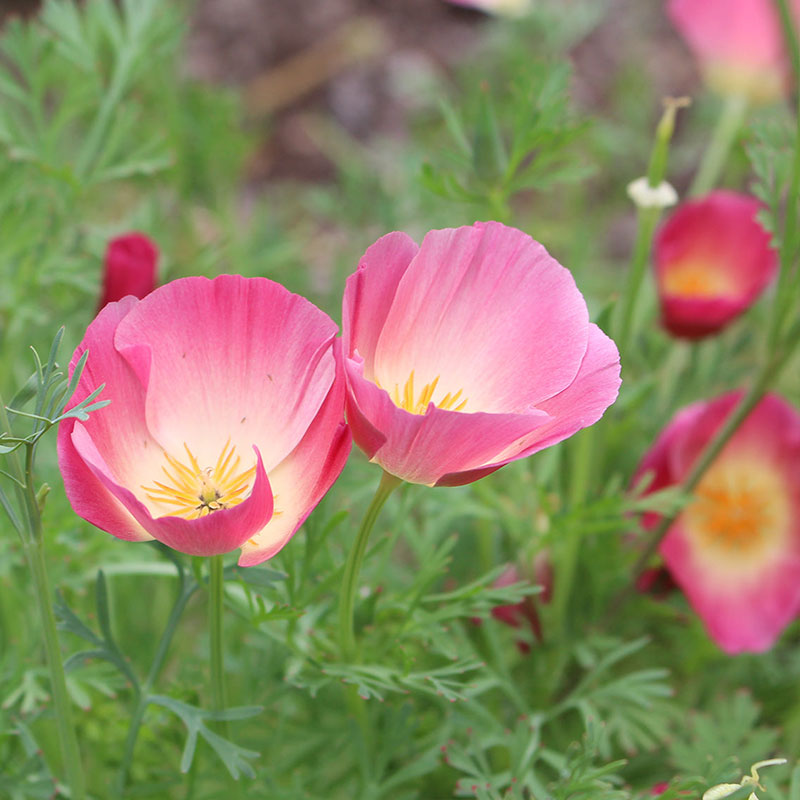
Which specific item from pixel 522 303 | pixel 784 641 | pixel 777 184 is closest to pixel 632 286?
pixel 777 184

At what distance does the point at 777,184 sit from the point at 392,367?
12.4 inches

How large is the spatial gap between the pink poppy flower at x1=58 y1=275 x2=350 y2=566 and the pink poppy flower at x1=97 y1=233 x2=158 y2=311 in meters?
0.25

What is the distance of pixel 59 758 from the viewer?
0.74m

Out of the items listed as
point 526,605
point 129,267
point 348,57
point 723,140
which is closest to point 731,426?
point 526,605

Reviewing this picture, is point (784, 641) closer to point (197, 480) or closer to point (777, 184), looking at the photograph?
point (777, 184)

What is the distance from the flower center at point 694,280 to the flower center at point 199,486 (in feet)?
1.56

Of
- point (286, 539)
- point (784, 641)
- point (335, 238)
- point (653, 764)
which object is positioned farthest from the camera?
point (335, 238)

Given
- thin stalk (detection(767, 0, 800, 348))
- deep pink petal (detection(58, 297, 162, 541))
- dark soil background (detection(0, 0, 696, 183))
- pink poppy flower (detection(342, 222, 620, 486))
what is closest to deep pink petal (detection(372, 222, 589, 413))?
pink poppy flower (detection(342, 222, 620, 486))

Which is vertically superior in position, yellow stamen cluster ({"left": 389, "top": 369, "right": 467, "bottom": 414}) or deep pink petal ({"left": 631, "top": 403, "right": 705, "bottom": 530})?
yellow stamen cluster ({"left": 389, "top": 369, "right": 467, "bottom": 414})

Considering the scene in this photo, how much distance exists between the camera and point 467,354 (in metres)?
0.49

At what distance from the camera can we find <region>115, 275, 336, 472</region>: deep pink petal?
452 mm

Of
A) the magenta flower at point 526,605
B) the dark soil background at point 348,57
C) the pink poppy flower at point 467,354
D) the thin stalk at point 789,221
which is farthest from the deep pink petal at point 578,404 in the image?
the dark soil background at point 348,57

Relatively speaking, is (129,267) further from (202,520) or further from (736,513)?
(736,513)

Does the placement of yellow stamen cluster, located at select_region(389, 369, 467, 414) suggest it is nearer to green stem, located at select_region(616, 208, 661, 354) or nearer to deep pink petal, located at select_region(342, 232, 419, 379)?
deep pink petal, located at select_region(342, 232, 419, 379)
